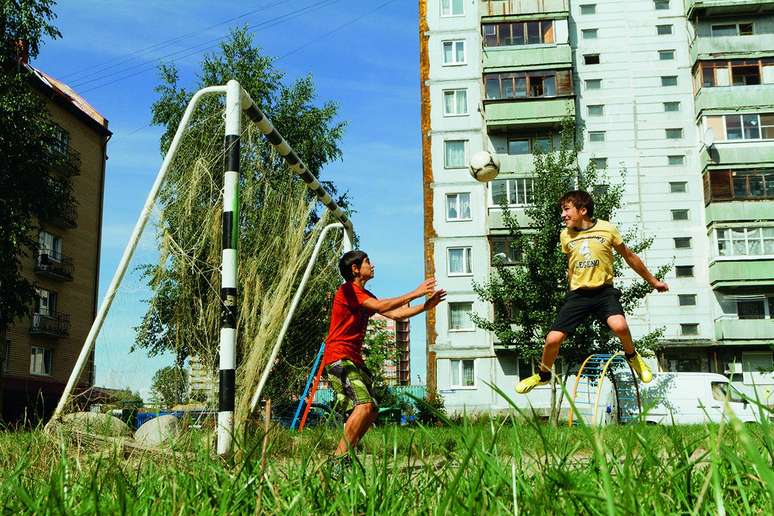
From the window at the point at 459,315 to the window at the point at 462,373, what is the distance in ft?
6.66

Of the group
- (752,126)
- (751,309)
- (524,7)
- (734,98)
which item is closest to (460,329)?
(751,309)

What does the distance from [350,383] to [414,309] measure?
0.92 metres

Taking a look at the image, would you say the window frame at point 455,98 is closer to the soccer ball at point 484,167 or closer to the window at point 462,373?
the window at point 462,373

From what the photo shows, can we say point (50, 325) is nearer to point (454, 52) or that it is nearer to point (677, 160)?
point (454, 52)

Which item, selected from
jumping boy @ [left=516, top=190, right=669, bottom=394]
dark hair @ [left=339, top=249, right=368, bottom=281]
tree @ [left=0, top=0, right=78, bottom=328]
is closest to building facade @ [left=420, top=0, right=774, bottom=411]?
tree @ [left=0, top=0, right=78, bottom=328]

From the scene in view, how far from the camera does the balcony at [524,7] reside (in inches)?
1811

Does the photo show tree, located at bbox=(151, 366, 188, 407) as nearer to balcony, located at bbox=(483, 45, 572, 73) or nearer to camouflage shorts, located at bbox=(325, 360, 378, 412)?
camouflage shorts, located at bbox=(325, 360, 378, 412)

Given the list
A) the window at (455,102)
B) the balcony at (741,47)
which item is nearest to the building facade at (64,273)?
the window at (455,102)

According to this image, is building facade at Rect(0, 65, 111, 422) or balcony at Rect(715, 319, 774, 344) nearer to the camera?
balcony at Rect(715, 319, 774, 344)

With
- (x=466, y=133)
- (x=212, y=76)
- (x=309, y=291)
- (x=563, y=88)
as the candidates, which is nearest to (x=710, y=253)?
(x=563, y=88)

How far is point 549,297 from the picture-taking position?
32.0m

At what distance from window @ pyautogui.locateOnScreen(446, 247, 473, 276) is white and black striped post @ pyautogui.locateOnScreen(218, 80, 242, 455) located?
125ft

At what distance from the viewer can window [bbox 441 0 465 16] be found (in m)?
48.8

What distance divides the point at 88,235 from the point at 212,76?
1994 centimetres
